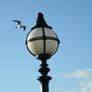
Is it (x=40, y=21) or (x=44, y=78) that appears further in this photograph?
(x=40, y=21)

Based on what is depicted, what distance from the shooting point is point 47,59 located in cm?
858

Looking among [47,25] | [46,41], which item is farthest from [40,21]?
[46,41]

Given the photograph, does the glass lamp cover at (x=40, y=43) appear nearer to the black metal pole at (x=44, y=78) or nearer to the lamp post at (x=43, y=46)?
the lamp post at (x=43, y=46)

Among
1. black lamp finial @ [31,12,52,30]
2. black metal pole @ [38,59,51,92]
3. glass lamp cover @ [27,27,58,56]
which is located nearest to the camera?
black metal pole @ [38,59,51,92]

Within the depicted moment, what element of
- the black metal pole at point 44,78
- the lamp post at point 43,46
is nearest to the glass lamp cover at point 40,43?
the lamp post at point 43,46

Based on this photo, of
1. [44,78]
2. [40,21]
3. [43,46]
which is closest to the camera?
[44,78]

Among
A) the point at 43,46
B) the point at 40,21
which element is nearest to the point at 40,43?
the point at 43,46

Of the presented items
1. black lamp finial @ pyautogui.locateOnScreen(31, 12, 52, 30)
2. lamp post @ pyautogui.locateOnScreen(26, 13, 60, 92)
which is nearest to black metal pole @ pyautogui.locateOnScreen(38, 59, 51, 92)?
lamp post @ pyautogui.locateOnScreen(26, 13, 60, 92)

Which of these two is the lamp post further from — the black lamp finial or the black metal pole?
the black lamp finial

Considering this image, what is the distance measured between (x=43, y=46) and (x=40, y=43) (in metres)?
0.11

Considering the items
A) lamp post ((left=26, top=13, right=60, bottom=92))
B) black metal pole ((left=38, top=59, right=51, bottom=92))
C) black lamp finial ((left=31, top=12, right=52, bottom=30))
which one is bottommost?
black metal pole ((left=38, top=59, right=51, bottom=92))

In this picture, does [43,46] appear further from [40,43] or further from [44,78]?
[44,78]

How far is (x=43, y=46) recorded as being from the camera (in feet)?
27.4

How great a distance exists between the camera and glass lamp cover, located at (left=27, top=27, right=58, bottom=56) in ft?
27.5
